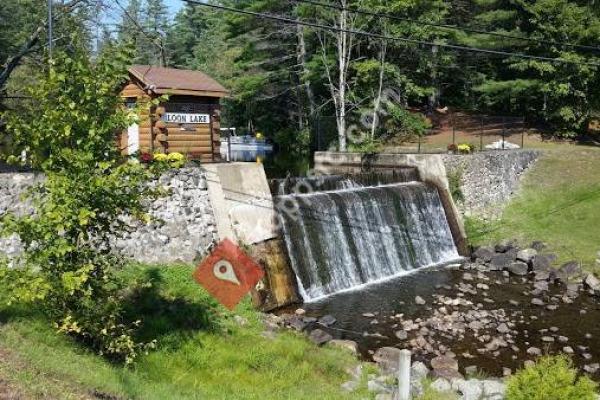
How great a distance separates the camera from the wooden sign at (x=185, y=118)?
54.3ft

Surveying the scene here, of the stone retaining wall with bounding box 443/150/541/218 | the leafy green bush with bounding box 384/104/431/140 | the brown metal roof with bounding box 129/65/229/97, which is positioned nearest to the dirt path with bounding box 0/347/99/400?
the brown metal roof with bounding box 129/65/229/97

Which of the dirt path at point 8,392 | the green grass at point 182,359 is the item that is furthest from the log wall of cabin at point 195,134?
the dirt path at point 8,392

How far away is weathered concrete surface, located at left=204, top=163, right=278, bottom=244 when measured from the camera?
14602 millimetres

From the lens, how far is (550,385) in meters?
7.33

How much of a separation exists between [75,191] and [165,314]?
4.20m

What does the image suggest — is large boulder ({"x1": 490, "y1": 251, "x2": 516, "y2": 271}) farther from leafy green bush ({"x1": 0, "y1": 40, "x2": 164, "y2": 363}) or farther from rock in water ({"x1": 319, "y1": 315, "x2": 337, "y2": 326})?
leafy green bush ({"x1": 0, "y1": 40, "x2": 164, "y2": 363})

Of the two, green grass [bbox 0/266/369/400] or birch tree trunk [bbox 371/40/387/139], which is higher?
birch tree trunk [bbox 371/40/387/139]

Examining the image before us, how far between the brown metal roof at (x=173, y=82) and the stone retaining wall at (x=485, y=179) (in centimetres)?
1096

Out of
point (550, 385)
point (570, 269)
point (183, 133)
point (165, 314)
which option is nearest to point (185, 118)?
point (183, 133)

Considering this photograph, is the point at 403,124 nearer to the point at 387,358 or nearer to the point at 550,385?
the point at 387,358

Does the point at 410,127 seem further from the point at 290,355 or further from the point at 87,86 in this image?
the point at 87,86

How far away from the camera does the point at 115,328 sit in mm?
8930

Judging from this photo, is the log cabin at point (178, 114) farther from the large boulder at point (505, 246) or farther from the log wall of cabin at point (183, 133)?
the large boulder at point (505, 246)

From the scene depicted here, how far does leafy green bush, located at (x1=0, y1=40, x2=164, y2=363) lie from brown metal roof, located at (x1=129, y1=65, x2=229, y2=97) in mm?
7589
